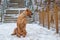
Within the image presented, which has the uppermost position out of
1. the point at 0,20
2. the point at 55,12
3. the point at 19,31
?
the point at 55,12

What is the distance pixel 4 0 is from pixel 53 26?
8.91m

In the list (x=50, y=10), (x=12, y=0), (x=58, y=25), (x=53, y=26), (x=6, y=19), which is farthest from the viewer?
(x=12, y=0)

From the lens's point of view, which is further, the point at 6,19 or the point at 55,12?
the point at 6,19

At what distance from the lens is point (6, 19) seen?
11828 millimetres

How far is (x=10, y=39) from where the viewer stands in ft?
16.0

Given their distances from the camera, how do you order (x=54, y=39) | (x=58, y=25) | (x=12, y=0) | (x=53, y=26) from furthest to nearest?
(x=12, y=0) → (x=53, y=26) → (x=58, y=25) → (x=54, y=39)

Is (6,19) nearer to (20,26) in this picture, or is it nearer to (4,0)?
(4,0)

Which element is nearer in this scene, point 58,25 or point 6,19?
point 58,25

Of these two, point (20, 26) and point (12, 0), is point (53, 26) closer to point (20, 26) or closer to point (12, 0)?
point (20, 26)

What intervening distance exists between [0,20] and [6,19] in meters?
0.42

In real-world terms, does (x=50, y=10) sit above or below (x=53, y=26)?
above

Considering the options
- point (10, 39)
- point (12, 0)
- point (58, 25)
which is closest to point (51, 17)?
point (58, 25)

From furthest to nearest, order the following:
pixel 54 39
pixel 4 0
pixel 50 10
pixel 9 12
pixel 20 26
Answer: pixel 4 0 < pixel 9 12 < pixel 50 10 < pixel 20 26 < pixel 54 39

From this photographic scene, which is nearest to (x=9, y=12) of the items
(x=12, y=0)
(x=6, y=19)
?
(x=6, y=19)
